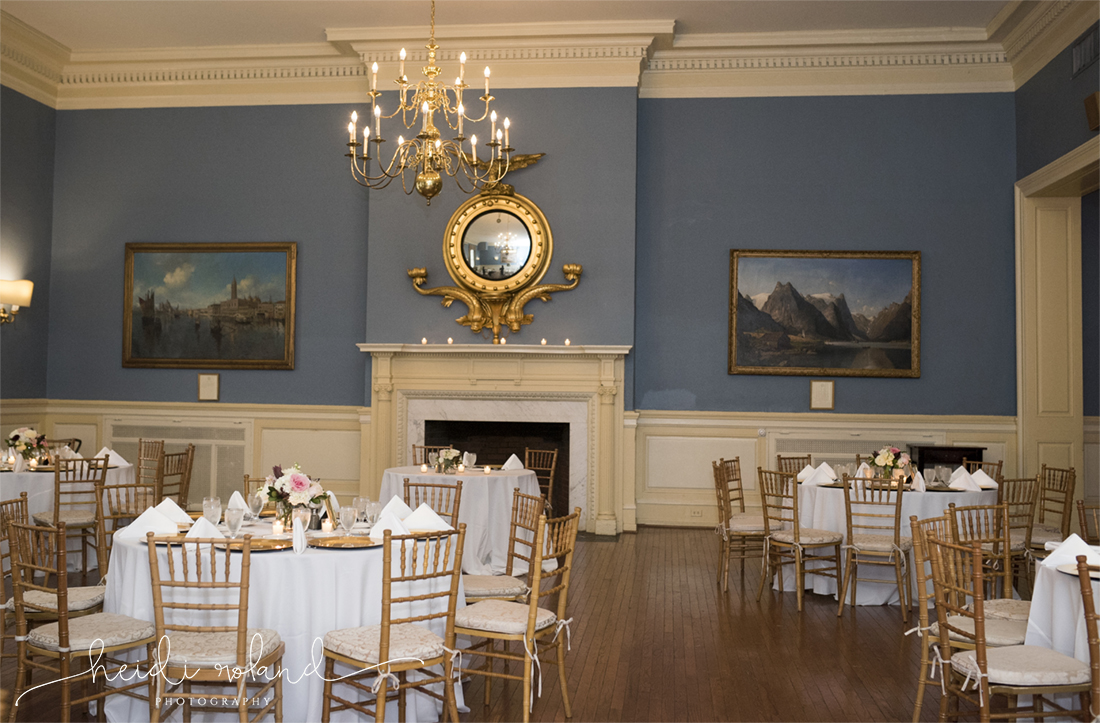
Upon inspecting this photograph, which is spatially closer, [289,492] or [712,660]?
[289,492]

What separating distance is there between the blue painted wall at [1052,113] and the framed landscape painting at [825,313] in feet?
4.77

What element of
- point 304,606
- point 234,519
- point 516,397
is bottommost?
point 304,606

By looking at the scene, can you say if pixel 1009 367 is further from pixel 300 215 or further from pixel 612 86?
pixel 300 215

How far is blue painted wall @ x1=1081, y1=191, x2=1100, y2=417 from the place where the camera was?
9.00 metres

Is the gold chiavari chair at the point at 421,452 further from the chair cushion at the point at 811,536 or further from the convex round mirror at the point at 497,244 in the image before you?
the chair cushion at the point at 811,536

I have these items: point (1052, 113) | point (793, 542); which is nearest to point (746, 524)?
point (793, 542)

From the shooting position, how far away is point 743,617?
5828mm

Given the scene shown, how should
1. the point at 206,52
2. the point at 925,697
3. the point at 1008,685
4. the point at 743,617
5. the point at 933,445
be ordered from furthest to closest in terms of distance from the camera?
the point at 206,52 → the point at 933,445 → the point at 743,617 → the point at 925,697 → the point at 1008,685

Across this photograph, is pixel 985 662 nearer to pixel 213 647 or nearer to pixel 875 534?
pixel 213 647

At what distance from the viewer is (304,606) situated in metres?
3.74

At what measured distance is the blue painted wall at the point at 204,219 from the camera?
32.5 ft

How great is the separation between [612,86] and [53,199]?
22.5ft

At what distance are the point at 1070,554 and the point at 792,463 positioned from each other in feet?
16.2

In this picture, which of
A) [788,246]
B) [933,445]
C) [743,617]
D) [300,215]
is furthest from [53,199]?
[933,445]
